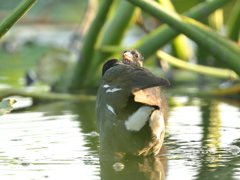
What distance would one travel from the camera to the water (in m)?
2.37

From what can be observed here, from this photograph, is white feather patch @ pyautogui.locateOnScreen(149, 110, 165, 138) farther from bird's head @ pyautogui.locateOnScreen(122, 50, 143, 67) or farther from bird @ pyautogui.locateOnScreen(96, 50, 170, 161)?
bird's head @ pyautogui.locateOnScreen(122, 50, 143, 67)

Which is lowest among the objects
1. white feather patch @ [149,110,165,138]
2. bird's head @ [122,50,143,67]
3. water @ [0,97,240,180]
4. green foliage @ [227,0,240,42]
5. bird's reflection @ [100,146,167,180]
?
bird's reflection @ [100,146,167,180]

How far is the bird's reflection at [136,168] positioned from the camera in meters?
2.32

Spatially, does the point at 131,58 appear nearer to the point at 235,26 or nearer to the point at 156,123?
the point at 156,123

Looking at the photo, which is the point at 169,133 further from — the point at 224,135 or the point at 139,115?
the point at 139,115

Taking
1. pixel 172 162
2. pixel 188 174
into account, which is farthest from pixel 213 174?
pixel 172 162

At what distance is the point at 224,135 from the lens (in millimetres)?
3115

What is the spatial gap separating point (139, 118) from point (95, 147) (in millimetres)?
587

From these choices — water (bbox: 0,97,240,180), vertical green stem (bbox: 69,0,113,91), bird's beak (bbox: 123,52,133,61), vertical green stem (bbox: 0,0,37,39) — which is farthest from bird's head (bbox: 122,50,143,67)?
vertical green stem (bbox: 69,0,113,91)

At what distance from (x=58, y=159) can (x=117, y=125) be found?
347 mm

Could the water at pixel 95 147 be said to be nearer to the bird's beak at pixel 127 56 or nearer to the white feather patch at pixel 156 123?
the white feather patch at pixel 156 123

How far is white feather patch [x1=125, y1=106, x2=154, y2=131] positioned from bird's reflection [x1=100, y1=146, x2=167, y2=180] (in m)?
0.19

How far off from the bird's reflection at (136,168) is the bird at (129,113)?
4 centimetres

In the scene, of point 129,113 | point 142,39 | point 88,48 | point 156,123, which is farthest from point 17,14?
point 88,48
